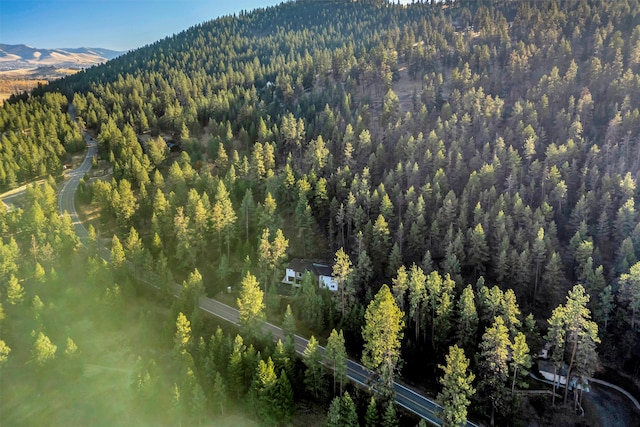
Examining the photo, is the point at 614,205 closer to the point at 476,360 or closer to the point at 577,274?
the point at 577,274

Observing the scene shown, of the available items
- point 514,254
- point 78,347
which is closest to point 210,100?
point 78,347

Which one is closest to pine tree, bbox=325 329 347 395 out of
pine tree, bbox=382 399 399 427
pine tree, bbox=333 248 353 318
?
pine tree, bbox=382 399 399 427

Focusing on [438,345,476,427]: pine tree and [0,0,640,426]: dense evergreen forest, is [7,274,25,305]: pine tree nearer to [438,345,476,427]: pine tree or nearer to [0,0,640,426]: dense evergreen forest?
[0,0,640,426]: dense evergreen forest

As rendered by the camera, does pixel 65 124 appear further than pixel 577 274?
Yes

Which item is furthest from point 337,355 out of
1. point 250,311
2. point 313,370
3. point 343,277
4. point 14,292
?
point 14,292

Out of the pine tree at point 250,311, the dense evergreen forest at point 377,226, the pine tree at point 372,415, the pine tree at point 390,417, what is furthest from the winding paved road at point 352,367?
the pine tree at point 372,415

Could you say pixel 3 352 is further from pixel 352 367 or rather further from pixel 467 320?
pixel 467 320
